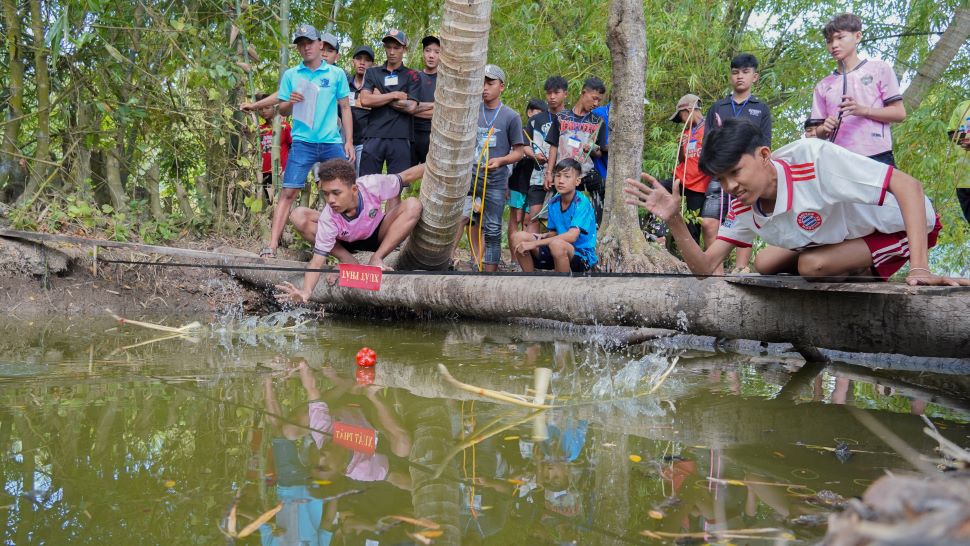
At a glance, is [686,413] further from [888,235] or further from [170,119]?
[170,119]

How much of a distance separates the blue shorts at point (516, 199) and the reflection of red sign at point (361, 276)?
2.99 m

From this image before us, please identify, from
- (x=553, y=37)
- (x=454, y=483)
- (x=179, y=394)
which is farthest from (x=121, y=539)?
(x=553, y=37)

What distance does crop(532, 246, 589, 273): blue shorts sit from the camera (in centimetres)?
657

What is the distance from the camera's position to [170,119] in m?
8.59

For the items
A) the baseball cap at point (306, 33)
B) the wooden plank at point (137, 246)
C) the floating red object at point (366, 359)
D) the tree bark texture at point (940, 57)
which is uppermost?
the tree bark texture at point (940, 57)

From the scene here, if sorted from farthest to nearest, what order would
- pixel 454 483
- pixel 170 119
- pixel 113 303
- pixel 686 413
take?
pixel 170 119 < pixel 113 303 < pixel 686 413 < pixel 454 483

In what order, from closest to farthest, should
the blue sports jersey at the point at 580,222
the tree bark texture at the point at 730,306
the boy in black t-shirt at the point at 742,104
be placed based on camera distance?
the tree bark texture at the point at 730,306 < the boy in black t-shirt at the point at 742,104 < the blue sports jersey at the point at 580,222

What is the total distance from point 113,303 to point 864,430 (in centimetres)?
620

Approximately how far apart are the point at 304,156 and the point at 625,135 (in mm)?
2691

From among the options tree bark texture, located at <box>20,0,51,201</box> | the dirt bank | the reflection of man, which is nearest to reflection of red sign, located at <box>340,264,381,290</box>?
the dirt bank

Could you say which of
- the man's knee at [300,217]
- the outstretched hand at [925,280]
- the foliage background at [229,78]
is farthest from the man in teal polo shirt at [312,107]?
the outstretched hand at [925,280]

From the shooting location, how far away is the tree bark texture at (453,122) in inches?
196

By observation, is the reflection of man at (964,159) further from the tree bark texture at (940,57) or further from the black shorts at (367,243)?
the tree bark texture at (940,57)

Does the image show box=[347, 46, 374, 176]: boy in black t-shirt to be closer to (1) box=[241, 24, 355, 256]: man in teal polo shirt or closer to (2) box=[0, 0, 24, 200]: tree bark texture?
(1) box=[241, 24, 355, 256]: man in teal polo shirt
